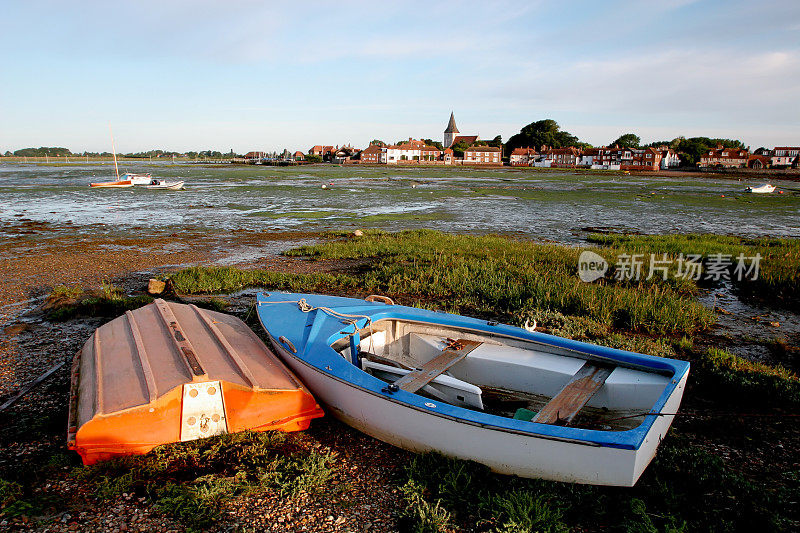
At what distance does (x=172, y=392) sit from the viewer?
4.44 m

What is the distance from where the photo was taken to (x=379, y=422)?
15.3 feet

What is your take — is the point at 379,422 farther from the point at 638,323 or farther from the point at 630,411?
the point at 638,323

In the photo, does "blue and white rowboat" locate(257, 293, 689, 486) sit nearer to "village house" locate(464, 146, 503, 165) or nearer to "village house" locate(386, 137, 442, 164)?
"village house" locate(464, 146, 503, 165)

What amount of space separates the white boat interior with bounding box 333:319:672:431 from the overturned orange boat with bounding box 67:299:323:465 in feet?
3.27

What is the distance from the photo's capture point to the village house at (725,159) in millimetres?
111431

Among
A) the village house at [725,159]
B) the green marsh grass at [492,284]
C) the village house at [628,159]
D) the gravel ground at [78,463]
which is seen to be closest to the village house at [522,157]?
the village house at [628,159]

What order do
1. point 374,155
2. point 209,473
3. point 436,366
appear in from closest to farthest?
point 209,473 < point 436,366 < point 374,155

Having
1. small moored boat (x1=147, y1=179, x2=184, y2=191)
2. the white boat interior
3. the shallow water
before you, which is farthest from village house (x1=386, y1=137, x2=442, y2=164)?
the white boat interior

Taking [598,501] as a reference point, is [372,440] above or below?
below

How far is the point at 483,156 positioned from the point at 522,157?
33.8 feet

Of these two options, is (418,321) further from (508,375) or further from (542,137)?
(542,137)

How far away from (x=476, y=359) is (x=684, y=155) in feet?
454

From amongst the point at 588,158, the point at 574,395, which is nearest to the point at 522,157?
the point at 588,158

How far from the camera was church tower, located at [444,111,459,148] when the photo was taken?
6309 inches
